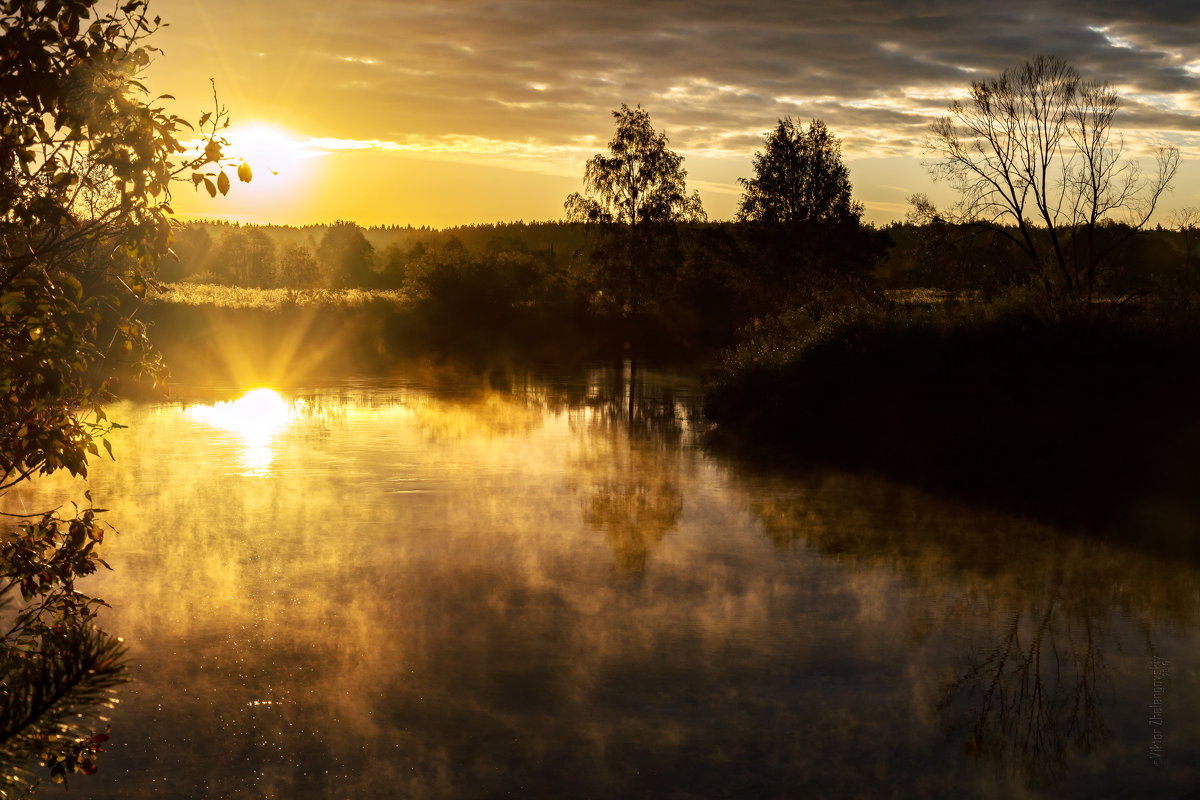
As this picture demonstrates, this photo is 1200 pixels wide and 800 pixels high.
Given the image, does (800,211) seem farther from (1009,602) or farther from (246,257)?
(246,257)

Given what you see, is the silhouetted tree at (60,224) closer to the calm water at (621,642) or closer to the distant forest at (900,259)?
the distant forest at (900,259)

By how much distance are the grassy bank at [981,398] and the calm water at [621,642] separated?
4.28 m

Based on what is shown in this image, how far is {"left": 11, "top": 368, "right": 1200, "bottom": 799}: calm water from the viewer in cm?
645

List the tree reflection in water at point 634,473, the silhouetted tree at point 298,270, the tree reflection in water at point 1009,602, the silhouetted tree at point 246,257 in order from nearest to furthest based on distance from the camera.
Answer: the tree reflection in water at point 1009,602, the tree reflection in water at point 634,473, the silhouetted tree at point 298,270, the silhouetted tree at point 246,257

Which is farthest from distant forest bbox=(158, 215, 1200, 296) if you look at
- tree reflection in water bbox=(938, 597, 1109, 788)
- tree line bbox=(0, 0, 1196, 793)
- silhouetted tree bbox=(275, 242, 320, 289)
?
silhouetted tree bbox=(275, 242, 320, 289)

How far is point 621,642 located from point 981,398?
1623 centimetres

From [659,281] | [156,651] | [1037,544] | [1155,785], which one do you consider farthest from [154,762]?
[659,281]

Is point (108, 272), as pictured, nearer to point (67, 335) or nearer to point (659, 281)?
point (67, 335)

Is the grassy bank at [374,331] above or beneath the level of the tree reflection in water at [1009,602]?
above

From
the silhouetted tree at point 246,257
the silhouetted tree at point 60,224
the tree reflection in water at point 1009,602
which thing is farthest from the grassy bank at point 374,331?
the silhouetted tree at point 246,257

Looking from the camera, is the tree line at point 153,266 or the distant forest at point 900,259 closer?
the tree line at point 153,266

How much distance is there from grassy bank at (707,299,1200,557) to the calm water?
4281 millimetres

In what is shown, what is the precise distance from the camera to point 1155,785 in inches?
245

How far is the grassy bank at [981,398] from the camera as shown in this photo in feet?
62.0
